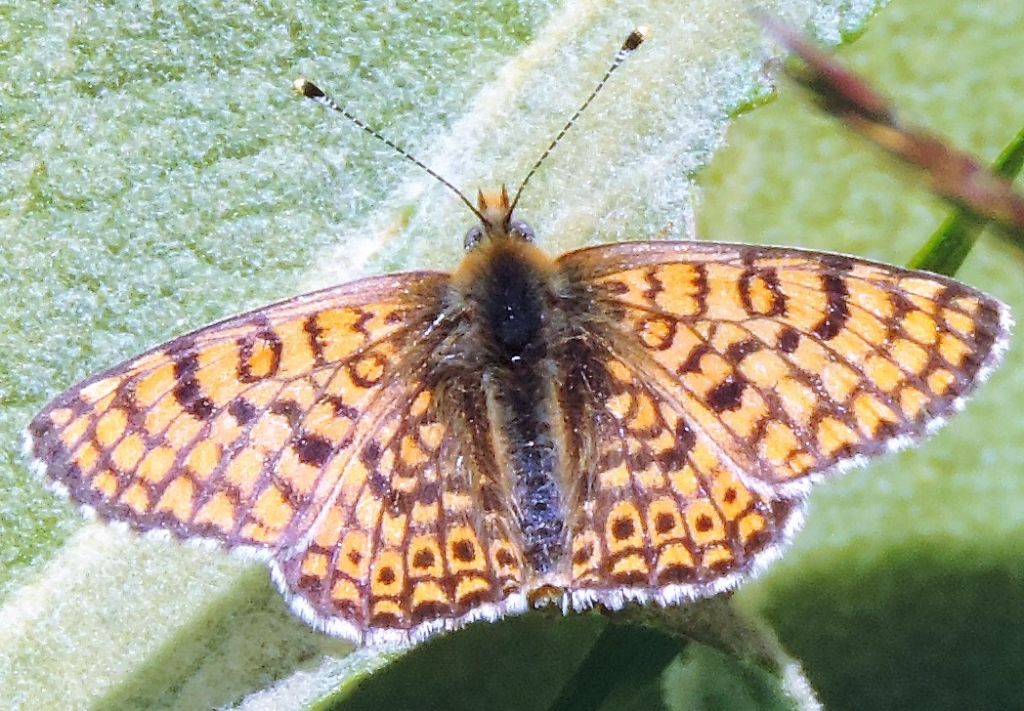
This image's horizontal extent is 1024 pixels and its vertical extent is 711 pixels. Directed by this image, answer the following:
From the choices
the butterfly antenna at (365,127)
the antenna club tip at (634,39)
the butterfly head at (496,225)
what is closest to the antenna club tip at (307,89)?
Result: the butterfly antenna at (365,127)

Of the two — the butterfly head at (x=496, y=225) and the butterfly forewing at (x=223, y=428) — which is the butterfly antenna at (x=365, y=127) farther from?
the butterfly forewing at (x=223, y=428)

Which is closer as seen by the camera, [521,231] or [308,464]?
[308,464]

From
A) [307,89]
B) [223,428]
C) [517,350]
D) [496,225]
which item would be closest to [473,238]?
[496,225]

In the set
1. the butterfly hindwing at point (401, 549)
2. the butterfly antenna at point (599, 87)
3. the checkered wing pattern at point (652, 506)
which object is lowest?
the butterfly hindwing at point (401, 549)

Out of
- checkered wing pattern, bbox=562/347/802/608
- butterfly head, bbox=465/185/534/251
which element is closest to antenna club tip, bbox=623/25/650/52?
butterfly head, bbox=465/185/534/251

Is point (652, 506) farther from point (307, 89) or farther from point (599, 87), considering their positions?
point (307, 89)

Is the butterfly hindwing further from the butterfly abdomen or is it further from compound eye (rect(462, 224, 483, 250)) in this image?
compound eye (rect(462, 224, 483, 250))
